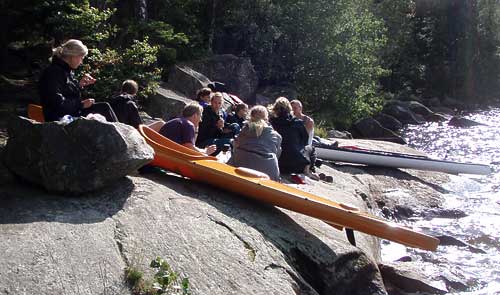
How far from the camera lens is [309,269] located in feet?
18.7

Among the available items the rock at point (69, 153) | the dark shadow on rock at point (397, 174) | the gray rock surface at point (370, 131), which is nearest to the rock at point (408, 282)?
the rock at point (69, 153)

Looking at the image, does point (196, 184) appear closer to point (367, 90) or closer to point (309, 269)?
point (309, 269)

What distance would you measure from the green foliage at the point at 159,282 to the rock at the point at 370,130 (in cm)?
1501

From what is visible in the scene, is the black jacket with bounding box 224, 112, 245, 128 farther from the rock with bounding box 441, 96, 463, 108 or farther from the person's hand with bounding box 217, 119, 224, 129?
the rock with bounding box 441, 96, 463, 108

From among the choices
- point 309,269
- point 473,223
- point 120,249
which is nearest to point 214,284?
point 120,249

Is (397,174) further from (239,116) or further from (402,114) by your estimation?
(402,114)

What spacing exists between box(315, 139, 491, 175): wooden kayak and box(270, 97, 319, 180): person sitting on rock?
9.62 ft

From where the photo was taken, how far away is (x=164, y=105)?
502 inches

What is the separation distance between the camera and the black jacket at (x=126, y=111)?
7289mm

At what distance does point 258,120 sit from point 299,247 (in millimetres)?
2073

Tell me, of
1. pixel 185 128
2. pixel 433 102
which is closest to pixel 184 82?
pixel 185 128

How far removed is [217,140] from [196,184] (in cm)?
255

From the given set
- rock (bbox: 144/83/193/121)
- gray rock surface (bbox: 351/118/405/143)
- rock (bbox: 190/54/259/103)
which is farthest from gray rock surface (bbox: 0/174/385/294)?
gray rock surface (bbox: 351/118/405/143)

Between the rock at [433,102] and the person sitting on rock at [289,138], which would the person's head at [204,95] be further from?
the rock at [433,102]
